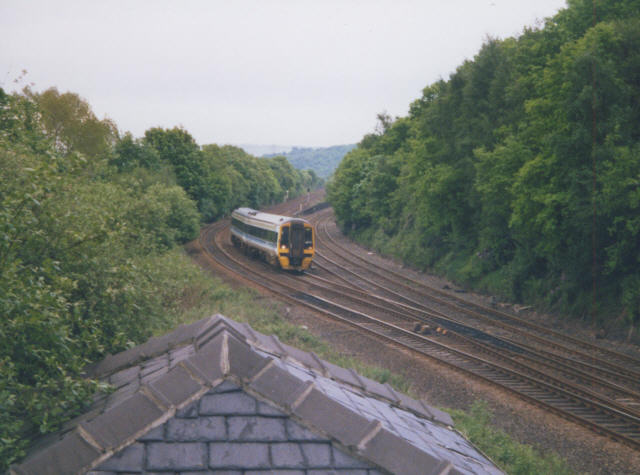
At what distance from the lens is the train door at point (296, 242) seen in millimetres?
28078

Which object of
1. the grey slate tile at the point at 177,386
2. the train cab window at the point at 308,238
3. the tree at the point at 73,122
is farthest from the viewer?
the tree at the point at 73,122

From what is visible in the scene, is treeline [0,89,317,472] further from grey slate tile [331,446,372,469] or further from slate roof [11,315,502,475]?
grey slate tile [331,446,372,469]

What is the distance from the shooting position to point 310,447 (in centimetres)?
273

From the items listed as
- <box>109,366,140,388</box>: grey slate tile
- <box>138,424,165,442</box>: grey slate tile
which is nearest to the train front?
<box>109,366,140,388</box>: grey slate tile

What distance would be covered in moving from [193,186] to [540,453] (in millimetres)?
48824

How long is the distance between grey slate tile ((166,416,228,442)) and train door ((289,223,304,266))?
2534cm

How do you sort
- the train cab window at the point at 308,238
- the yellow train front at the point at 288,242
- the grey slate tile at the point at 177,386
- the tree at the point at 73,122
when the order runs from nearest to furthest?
the grey slate tile at the point at 177,386
the yellow train front at the point at 288,242
the train cab window at the point at 308,238
the tree at the point at 73,122

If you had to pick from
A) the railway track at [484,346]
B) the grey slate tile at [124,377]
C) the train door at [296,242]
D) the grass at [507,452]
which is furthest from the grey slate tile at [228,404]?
the train door at [296,242]

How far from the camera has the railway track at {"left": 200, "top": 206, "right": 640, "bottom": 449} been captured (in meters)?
11.7

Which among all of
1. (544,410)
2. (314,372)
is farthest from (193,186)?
(314,372)

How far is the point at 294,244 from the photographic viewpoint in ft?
92.3

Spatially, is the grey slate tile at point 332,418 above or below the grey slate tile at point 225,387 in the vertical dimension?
below

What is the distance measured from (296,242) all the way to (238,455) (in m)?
25.6

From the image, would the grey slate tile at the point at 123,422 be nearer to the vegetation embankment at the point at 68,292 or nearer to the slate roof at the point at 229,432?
the slate roof at the point at 229,432
